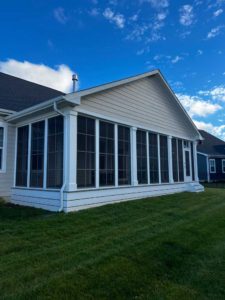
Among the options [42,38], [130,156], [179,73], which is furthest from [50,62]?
[130,156]

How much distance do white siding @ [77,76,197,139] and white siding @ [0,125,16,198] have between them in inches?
128

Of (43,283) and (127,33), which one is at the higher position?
(127,33)

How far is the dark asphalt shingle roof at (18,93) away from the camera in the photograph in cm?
934

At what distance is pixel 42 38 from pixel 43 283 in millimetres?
14229

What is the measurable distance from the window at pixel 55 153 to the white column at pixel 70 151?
17.2 inches

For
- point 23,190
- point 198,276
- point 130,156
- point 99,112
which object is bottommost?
point 198,276

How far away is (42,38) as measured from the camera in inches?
563

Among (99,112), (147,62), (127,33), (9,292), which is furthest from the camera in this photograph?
(147,62)

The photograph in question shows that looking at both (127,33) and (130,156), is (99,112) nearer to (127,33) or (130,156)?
(130,156)

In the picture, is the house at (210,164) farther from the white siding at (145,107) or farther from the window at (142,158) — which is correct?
the window at (142,158)

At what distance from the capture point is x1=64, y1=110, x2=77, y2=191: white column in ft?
22.8

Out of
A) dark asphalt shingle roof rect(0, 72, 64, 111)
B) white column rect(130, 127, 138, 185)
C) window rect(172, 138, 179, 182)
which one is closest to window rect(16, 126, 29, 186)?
dark asphalt shingle roof rect(0, 72, 64, 111)

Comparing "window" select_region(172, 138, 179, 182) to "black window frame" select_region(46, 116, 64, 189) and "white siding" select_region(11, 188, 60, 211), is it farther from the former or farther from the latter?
"white siding" select_region(11, 188, 60, 211)

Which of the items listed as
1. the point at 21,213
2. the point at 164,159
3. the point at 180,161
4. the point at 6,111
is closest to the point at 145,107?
the point at 164,159
